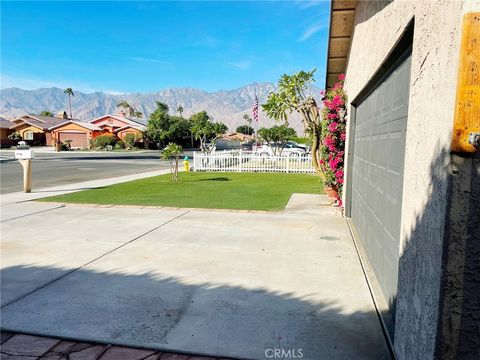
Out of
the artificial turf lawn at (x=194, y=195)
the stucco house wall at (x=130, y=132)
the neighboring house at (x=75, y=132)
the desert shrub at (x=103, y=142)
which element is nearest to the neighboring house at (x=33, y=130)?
the neighboring house at (x=75, y=132)

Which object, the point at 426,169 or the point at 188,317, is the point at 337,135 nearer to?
the point at 188,317

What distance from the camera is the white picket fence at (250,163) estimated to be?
2050 cm

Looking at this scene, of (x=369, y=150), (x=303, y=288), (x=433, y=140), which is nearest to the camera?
(x=433, y=140)

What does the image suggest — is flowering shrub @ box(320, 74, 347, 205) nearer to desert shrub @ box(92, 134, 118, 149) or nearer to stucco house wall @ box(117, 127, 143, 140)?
desert shrub @ box(92, 134, 118, 149)

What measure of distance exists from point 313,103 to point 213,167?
9706mm

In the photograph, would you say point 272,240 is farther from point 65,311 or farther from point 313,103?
point 313,103

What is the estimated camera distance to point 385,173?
3.94 m

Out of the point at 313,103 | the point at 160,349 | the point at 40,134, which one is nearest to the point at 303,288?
the point at 160,349

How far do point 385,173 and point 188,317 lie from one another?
2.53 m

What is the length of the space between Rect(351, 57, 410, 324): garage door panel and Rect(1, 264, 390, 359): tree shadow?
719 millimetres

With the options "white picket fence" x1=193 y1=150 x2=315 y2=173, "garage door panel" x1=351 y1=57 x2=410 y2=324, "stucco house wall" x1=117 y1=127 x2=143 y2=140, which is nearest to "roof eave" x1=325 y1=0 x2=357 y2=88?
"garage door panel" x1=351 y1=57 x2=410 y2=324

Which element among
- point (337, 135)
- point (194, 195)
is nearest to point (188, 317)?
point (337, 135)

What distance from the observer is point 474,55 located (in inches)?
64.4

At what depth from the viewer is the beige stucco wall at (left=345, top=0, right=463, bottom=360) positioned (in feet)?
6.06
